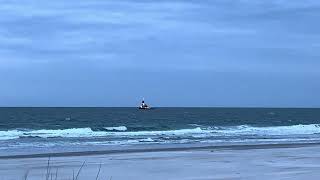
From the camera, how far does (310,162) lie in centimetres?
2028

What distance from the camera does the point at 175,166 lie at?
1872 cm

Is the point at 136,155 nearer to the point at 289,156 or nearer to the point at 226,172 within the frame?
the point at 289,156

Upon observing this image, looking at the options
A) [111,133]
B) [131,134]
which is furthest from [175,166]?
[111,133]

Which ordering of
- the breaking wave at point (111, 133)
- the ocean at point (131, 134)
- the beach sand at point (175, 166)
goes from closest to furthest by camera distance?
the beach sand at point (175, 166) < the ocean at point (131, 134) < the breaking wave at point (111, 133)

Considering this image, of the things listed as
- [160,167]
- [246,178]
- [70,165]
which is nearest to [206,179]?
[246,178]

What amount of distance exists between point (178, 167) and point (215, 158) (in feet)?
12.3

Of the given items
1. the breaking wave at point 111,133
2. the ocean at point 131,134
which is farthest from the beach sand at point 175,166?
the breaking wave at point 111,133

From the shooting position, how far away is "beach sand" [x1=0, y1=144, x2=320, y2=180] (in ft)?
52.5

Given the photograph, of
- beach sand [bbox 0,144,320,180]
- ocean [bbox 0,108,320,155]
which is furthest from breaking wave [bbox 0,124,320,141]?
beach sand [bbox 0,144,320,180]

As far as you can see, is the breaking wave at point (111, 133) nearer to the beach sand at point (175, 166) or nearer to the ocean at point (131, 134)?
the ocean at point (131, 134)

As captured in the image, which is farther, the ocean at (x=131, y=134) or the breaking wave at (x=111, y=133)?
the breaking wave at (x=111, y=133)

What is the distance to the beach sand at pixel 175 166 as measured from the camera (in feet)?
52.5

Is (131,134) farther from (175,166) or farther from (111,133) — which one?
(175,166)

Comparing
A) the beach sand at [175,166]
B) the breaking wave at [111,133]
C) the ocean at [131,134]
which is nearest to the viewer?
the beach sand at [175,166]
